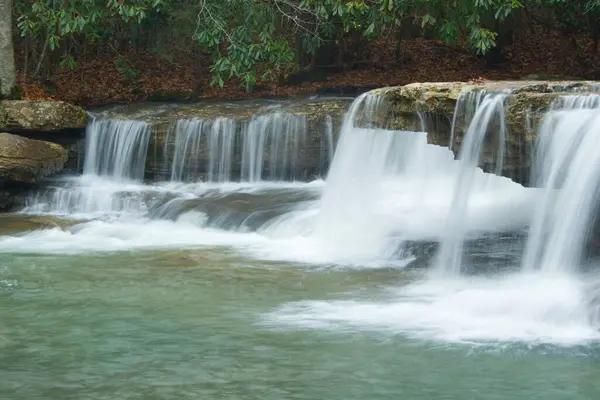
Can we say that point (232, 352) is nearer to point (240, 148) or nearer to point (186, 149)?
point (240, 148)

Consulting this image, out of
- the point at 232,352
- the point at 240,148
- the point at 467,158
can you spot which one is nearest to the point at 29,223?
the point at 240,148

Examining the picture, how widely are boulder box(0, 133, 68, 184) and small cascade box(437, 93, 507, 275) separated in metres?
8.18

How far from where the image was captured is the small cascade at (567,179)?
31.6 feet

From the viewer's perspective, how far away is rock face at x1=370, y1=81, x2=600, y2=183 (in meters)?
10.2

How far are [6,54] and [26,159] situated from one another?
3.15 m

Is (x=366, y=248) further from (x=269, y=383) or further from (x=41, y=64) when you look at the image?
(x=41, y=64)

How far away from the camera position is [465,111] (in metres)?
11.2

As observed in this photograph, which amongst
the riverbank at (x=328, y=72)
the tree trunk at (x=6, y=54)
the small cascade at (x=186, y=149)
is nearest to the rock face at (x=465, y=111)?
the small cascade at (x=186, y=149)

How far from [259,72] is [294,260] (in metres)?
12.2

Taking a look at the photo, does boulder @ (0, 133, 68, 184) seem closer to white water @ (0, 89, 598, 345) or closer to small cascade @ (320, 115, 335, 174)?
white water @ (0, 89, 598, 345)

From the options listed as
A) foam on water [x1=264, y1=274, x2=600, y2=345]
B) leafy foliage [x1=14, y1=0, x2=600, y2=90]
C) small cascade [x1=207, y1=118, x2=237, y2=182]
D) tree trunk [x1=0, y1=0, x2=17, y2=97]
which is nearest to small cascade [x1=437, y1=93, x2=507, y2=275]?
foam on water [x1=264, y1=274, x2=600, y2=345]

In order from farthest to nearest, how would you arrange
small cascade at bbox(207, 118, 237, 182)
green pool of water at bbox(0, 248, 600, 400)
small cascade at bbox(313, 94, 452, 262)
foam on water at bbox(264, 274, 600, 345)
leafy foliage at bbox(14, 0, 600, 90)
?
1. small cascade at bbox(207, 118, 237, 182)
2. leafy foliage at bbox(14, 0, 600, 90)
3. small cascade at bbox(313, 94, 452, 262)
4. foam on water at bbox(264, 274, 600, 345)
5. green pool of water at bbox(0, 248, 600, 400)

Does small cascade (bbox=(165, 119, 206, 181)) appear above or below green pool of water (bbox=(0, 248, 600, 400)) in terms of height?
above

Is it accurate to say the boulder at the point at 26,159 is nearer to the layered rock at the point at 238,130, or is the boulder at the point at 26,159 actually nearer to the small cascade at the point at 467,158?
the layered rock at the point at 238,130
